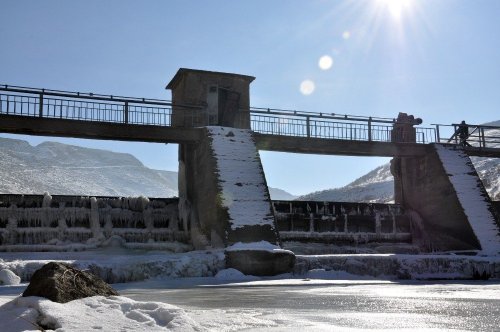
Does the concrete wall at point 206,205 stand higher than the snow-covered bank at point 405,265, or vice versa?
the concrete wall at point 206,205

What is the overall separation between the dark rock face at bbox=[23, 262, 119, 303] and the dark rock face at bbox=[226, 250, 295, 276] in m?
8.52

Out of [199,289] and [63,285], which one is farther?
[199,289]

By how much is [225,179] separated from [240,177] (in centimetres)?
55

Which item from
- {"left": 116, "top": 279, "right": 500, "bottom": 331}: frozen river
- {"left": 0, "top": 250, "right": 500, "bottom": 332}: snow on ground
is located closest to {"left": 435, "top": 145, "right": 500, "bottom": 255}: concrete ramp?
{"left": 0, "top": 250, "right": 500, "bottom": 332}: snow on ground

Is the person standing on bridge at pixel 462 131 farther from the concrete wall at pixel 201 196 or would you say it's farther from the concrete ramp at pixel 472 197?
the concrete wall at pixel 201 196

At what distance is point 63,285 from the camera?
4.85 meters

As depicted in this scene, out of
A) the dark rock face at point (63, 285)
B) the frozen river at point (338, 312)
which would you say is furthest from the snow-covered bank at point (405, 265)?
the dark rock face at point (63, 285)

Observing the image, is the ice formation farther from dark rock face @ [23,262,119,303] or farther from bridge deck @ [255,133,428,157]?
dark rock face @ [23,262,119,303]

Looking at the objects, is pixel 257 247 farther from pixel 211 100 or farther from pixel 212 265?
pixel 211 100

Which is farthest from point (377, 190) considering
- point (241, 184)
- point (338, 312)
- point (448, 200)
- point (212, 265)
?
point (338, 312)

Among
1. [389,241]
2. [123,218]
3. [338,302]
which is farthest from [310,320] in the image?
[389,241]

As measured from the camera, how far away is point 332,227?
68.6ft

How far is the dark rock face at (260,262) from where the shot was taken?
13.8 meters

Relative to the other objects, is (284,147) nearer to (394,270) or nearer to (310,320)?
(394,270)
